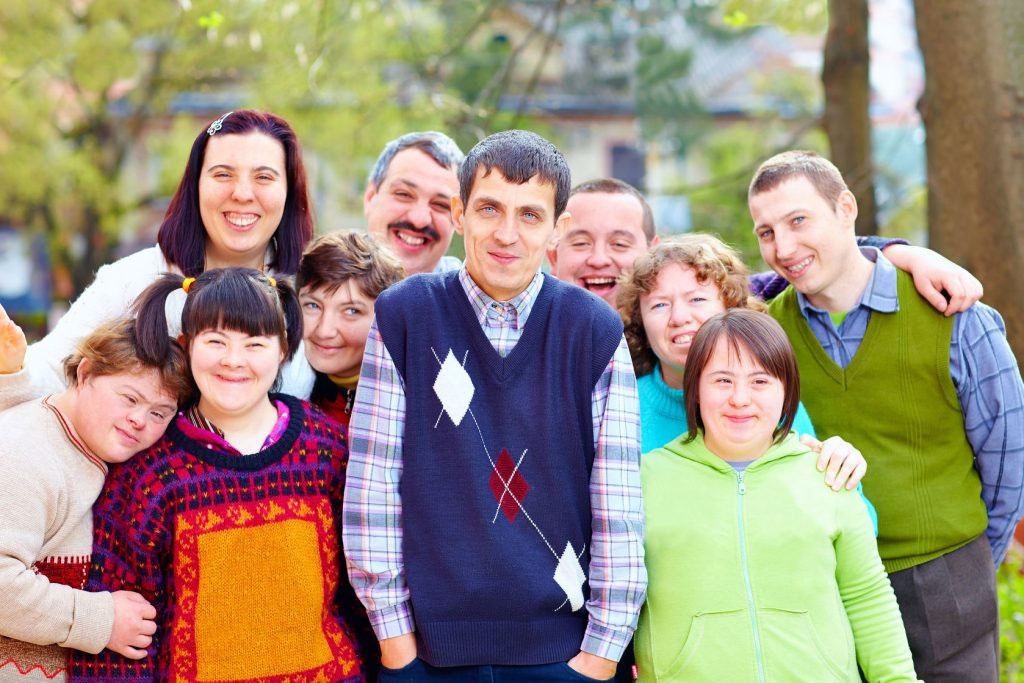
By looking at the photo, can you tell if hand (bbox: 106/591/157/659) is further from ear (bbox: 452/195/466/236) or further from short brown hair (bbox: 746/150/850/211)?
short brown hair (bbox: 746/150/850/211)

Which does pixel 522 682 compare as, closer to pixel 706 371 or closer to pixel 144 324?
pixel 706 371

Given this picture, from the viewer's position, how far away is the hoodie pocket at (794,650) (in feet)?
8.61

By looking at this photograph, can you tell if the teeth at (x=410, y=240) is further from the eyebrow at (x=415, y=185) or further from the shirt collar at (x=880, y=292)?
the shirt collar at (x=880, y=292)

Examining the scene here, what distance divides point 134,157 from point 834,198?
18303 millimetres

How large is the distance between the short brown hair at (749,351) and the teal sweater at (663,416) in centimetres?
17

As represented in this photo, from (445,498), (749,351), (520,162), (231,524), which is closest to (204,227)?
(231,524)

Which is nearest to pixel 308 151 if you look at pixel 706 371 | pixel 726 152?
pixel 726 152

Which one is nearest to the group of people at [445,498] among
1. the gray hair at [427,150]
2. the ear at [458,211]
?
the ear at [458,211]

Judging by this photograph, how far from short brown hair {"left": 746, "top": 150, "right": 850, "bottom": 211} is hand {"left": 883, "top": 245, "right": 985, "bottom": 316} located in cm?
33

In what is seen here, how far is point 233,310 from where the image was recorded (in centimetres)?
275

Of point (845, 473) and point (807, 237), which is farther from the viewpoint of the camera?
point (807, 237)

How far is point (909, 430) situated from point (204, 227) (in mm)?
2355

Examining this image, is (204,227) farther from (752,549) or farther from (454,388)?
(752,549)

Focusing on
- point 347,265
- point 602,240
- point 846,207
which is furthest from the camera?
point 602,240
